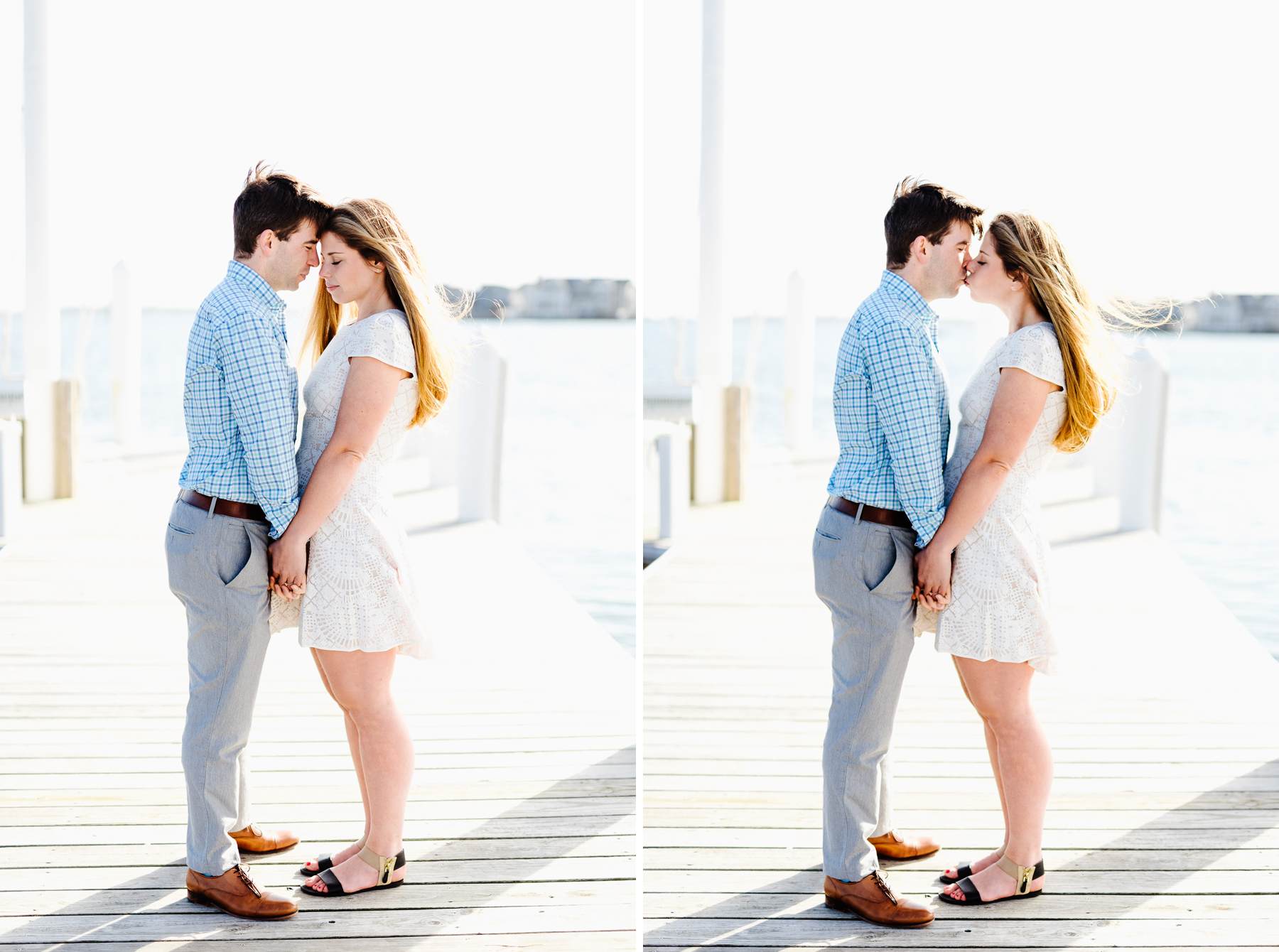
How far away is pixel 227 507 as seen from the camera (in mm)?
2309

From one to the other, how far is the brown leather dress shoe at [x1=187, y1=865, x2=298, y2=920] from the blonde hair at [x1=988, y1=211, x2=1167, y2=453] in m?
1.92

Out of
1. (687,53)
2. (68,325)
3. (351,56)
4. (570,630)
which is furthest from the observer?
(68,325)

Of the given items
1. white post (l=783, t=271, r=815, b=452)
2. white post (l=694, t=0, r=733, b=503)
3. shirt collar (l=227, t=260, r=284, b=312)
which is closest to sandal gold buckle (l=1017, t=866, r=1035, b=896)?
shirt collar (l=227, t=260, r=284, b=312)

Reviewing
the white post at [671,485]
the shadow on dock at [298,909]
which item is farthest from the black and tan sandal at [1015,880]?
the white post at [671,485]

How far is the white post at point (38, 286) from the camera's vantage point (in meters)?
7.55

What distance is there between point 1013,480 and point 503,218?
4890cm

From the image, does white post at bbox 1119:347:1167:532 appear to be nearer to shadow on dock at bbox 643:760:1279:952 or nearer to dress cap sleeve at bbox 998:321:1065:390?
shadow on dock at bbox 643:760:1279:952

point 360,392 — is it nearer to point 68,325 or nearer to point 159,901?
point 159,901

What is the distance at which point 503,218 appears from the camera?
162 feet

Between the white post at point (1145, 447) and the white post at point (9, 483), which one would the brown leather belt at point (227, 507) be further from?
the white post at point (1145, 447)

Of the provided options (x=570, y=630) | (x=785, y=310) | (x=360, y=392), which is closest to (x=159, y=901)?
(x=360, y=392)

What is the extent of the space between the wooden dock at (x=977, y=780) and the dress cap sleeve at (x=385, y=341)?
4.37 feet

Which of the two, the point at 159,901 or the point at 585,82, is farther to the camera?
the point at 585,82

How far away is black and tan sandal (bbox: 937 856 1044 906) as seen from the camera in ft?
8.20
